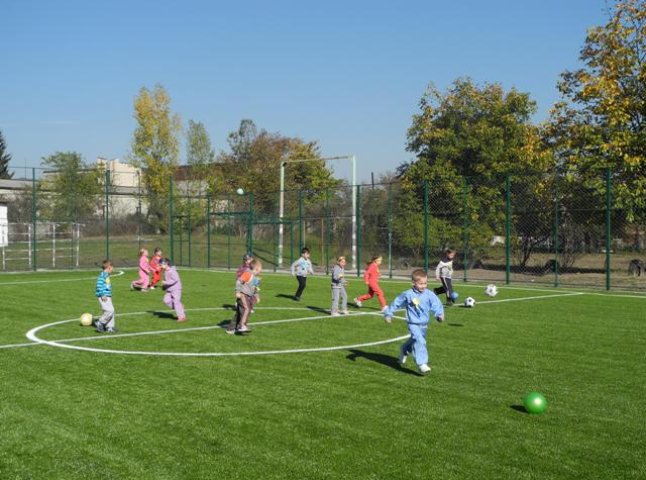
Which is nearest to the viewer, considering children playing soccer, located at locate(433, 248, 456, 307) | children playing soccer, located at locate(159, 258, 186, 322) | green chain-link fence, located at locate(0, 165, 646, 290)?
children playing soccer, located at locate(159, 258, 186, 322)

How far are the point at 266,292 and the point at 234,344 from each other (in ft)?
39.4

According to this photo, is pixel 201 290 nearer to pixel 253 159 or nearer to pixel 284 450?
pixel 284 450

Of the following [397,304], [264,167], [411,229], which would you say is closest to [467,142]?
[411,229]

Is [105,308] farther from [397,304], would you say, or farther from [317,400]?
[317,400]

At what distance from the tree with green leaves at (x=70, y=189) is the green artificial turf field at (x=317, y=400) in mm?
29554

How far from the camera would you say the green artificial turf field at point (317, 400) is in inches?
265

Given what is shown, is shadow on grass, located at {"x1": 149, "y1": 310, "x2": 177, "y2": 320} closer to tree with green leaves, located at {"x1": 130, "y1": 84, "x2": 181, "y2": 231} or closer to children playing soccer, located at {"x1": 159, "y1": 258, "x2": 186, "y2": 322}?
children playing soccer, located at {"x1": 159, "y1": 258, "x2": 186, "y2": 322}

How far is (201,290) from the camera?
2606 centimetres

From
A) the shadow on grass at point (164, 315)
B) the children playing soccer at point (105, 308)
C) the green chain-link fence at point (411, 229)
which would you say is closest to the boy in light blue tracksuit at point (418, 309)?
the children playing soccer at point (105, 308)

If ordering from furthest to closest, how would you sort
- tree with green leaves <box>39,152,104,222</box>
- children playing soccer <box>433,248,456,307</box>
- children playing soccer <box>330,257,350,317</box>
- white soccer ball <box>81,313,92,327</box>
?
tree with green leaves <box>39,152,104,222</box> → children playing soccer <box>433,248,456,307</box> → children playing soccer <box>330,257,350,317</box> → white soccer ball <box>81,313,92,327</box>

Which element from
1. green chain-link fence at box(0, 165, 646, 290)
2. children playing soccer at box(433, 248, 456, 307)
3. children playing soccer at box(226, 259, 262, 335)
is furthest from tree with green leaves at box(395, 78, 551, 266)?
children playing soccer at box(226, 259, 262, 335)

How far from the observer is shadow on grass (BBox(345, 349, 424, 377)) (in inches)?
438

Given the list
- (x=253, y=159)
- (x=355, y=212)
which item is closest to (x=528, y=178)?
(x=355, y=212)

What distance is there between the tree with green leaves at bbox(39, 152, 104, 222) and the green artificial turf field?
29.6 meters
